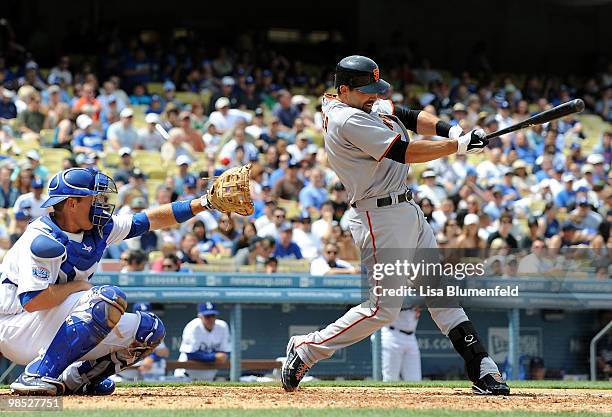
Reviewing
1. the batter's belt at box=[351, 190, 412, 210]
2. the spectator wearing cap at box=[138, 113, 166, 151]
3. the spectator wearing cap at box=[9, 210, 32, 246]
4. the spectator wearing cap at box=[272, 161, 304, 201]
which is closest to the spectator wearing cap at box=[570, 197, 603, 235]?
the spectator wearing cap at box=[272, 161, 304, 201]

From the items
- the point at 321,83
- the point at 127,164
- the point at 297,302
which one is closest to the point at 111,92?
the point at 127,164

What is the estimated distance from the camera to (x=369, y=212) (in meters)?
5.93

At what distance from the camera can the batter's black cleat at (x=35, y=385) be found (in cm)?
550

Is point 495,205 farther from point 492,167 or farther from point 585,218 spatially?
point 492,167

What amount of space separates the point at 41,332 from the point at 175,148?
810 cm

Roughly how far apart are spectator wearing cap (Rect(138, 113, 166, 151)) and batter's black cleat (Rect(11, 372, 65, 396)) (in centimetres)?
858

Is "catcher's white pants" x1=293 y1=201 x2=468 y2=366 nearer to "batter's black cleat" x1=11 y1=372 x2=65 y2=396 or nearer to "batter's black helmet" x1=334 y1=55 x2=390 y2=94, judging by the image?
"batter's black helmet" x1=334 y1=55 x2=390 y2=94

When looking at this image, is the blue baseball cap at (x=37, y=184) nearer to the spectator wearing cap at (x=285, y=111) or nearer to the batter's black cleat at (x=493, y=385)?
the spectator wearing cap at (x=285, y=111)

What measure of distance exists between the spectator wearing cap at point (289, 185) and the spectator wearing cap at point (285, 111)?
2397 mm

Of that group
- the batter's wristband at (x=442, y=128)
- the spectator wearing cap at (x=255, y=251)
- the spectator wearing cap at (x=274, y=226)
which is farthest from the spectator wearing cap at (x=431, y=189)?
the batter's wristband at (x=442, y=128)

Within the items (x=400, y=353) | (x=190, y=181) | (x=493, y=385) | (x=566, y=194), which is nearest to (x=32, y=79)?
(x=190, y=181)

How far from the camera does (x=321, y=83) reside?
18.9 metres

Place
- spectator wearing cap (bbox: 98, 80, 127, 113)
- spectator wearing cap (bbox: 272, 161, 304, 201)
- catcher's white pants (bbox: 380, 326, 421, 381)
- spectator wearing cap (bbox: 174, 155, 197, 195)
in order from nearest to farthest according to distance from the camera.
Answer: catcher's white pants (bbox: 380, 326, 421, 381) → spectator wearing cap (bbox: 174, 155, 197, 195) → spectator wearing cap (bbox: 272, 161, 304, 201) → spectator wearing cap (bbox: 98, 80, 127, 113)

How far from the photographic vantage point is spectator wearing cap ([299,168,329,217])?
43.2 feet
